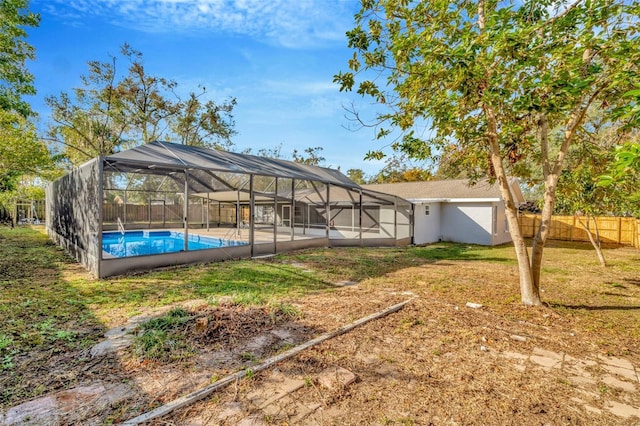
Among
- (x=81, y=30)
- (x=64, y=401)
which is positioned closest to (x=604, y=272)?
(x=64, y=401)

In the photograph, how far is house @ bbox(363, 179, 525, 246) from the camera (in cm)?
1388

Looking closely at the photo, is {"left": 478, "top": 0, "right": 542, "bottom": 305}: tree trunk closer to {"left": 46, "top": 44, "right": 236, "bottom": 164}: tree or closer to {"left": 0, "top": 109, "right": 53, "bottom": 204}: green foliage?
{"left": 0, "top": 109, "right": 53, "bottom": 204}: green foliage

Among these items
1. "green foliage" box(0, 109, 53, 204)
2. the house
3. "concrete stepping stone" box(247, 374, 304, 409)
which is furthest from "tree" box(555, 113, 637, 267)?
"green foliage" box(0, 109, 53, 204)

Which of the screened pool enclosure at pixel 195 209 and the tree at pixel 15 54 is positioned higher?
the tree at pixel 15 54

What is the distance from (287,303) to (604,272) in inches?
344

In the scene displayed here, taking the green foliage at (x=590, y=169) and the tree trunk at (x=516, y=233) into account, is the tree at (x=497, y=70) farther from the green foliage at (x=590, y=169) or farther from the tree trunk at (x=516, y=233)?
the green foliage at (x=590, y=169)

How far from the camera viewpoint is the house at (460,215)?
13883 millimetres

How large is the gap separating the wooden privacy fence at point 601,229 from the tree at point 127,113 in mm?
19803

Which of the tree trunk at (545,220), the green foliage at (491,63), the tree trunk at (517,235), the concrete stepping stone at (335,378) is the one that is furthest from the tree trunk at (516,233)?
the concrete stepping stone at (335,378)

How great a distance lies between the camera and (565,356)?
3293 mm

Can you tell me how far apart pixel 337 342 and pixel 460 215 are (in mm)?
13185

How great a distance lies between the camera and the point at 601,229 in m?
14.8

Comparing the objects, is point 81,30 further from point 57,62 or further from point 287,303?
point 287,303

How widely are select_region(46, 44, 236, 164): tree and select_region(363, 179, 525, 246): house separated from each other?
1466cm
